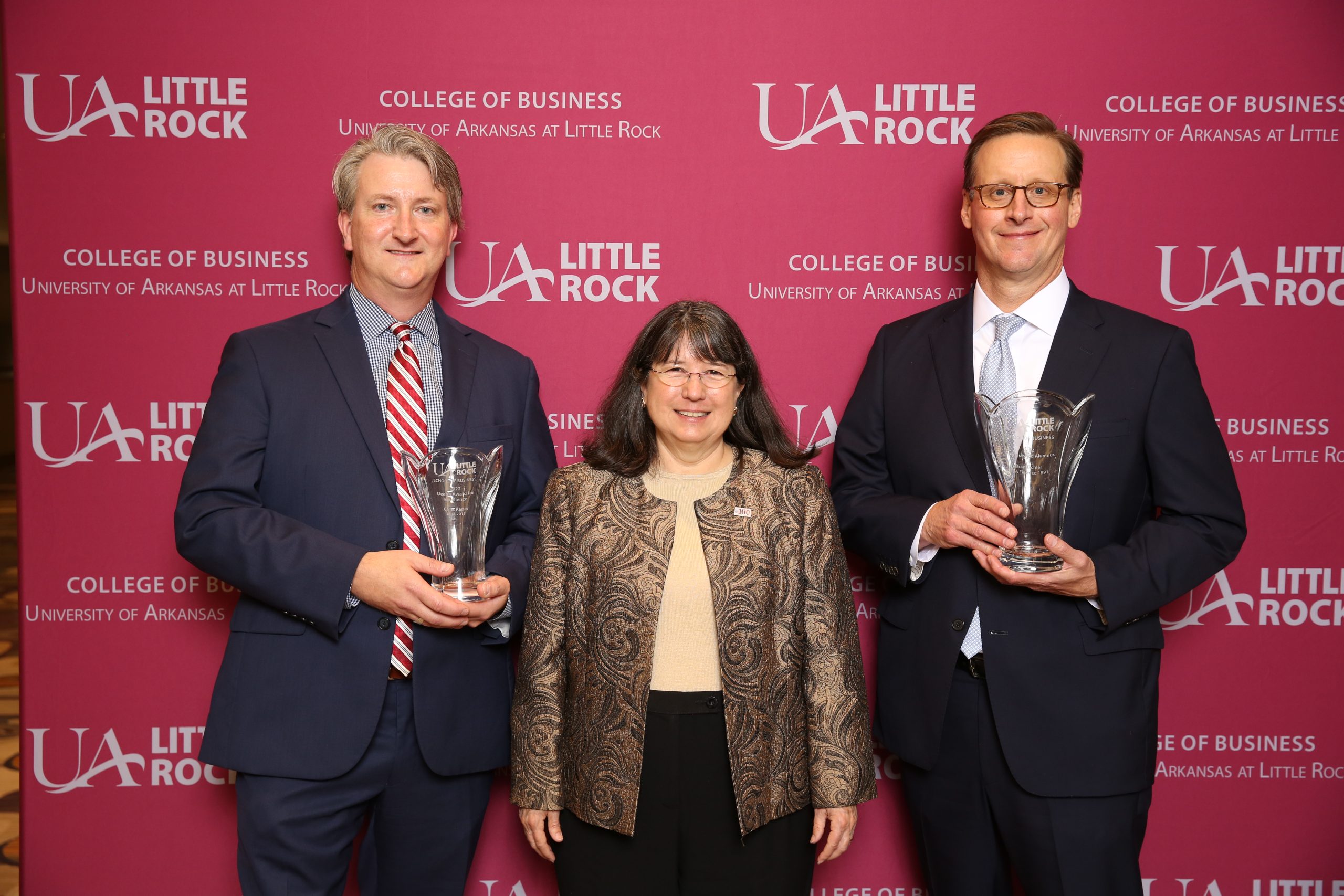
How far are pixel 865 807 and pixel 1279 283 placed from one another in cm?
190

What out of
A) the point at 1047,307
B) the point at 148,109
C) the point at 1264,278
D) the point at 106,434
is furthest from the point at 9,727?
the point at 1264,278

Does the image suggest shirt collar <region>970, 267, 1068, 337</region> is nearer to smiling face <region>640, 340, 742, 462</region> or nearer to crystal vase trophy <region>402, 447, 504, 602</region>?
smiling face <region>640, 340, 742, 462</region>

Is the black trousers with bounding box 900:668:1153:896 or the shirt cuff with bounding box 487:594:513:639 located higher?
the shirt cuff with bounding box 487:594:513:639

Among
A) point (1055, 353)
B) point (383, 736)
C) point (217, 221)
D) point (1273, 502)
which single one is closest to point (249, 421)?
point (383, 736)

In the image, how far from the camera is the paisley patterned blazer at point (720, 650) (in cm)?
195

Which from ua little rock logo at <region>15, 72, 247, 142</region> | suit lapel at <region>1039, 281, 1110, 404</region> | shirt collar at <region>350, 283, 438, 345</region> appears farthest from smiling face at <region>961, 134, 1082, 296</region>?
ua little rock logo at <region>15, 72, 247, 142</region>

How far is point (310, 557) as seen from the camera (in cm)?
201

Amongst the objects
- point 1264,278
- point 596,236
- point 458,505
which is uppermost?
point 596,236

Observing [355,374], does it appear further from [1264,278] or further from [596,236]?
[1264,278]

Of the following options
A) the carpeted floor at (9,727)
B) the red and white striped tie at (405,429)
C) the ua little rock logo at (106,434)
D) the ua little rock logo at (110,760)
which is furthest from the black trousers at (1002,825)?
the carpeted floor at (9,727)

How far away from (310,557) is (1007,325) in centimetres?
159

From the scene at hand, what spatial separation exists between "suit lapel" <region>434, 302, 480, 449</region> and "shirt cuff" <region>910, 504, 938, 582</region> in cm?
103

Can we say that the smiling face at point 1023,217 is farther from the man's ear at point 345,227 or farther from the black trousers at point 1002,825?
the man's ear at point 345,227

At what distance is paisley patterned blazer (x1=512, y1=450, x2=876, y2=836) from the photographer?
1952mm
